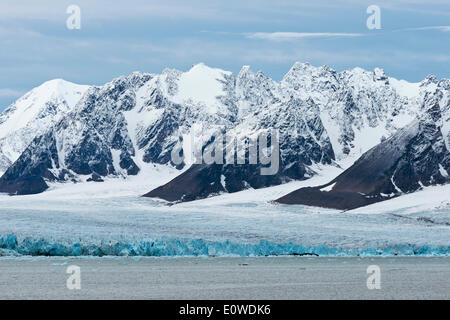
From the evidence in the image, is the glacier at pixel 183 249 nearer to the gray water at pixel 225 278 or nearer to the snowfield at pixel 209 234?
the snowfield at pixel 209 234

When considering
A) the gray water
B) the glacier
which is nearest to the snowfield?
the glacier

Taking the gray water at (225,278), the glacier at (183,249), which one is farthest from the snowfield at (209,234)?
the gray water at (225,278)

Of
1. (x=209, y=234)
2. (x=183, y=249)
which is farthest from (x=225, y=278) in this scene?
(x=209, y=234)

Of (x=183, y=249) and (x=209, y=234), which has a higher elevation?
(x=183, y=249)

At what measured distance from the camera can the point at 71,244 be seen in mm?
53656

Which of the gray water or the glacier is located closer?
the gray water

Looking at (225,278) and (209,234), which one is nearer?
(225,278)

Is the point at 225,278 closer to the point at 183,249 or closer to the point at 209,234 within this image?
the point at 183,249

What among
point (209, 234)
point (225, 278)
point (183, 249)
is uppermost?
point (225, 278)

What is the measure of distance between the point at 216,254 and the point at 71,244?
8.97 metres

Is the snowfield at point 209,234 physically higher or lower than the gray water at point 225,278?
lower

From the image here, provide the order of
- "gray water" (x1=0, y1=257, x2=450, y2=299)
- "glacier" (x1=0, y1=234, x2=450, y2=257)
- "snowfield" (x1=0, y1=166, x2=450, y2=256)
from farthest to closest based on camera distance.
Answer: "snowfield" (x1=0, y1=166, x2=450, y2=256), "glacier" (x1=0, y1=234, x2=450, y2=257), "gray water" (x1=0, y1=257, x2=450, y2=299)

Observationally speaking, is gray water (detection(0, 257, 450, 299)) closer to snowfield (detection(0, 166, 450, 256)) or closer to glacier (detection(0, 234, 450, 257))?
glacier (detection(0, 234, 450, 257))
